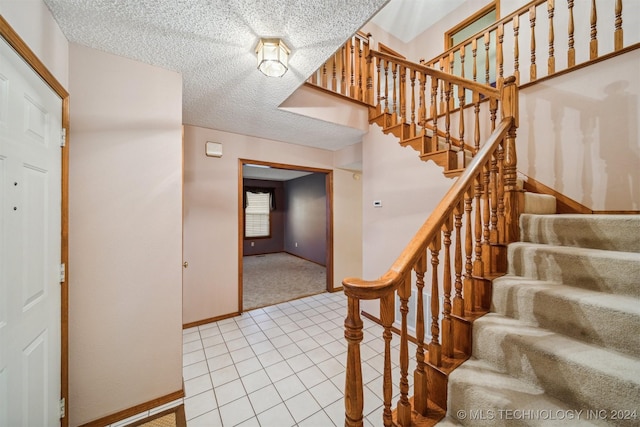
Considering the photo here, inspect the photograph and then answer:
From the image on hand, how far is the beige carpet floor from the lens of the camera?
371cm

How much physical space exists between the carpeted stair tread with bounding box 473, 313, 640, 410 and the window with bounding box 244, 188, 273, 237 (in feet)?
21.2

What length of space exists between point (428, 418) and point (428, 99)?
3729 mm

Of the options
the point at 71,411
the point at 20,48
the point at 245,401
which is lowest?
the point at 245,401

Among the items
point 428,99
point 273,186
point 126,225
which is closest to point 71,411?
point 126,225

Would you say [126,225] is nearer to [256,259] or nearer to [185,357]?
[185,357]

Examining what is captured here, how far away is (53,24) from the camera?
125 cm

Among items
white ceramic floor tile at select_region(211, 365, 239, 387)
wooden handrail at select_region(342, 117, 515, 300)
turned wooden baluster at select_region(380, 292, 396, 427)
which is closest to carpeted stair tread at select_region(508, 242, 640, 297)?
wooden handrail at select_region(342, 117, 515, 300)

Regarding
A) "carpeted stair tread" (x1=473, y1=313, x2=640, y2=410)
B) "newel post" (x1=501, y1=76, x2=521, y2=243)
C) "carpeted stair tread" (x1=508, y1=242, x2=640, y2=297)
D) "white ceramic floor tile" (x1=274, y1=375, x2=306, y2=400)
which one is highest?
"newel post" (x1=501, y1=76, x2=521, y2=243)

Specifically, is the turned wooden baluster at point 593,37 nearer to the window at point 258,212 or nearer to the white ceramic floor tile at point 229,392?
the white ceramic floor tile at point 229,392

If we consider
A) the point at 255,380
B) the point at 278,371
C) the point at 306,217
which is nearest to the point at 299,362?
A: the point at 278,371

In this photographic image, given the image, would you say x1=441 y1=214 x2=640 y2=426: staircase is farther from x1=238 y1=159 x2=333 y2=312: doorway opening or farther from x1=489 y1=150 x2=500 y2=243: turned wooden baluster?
x1=238 y1=159 x2=333 y2=312: doorway opening

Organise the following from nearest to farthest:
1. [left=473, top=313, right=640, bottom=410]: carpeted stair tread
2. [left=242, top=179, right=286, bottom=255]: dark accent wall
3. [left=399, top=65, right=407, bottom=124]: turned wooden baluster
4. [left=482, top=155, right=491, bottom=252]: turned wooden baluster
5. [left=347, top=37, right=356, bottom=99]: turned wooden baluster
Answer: [left=473, top=313, right=640, bottom=410]: carpeted stair tread
[left=482, top=155, right=491, bottom=252]: turned wooden baluster
[left=399, top=65, right=407, bottom=124]: turned wooden baluster
[left=347, top=37, right=356, bottom=99]: turned wooden baluster
[left=242, top=179, right=286, bottom=255]: dark accent wall

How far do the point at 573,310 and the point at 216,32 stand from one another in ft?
7.87

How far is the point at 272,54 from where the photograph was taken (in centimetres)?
143
